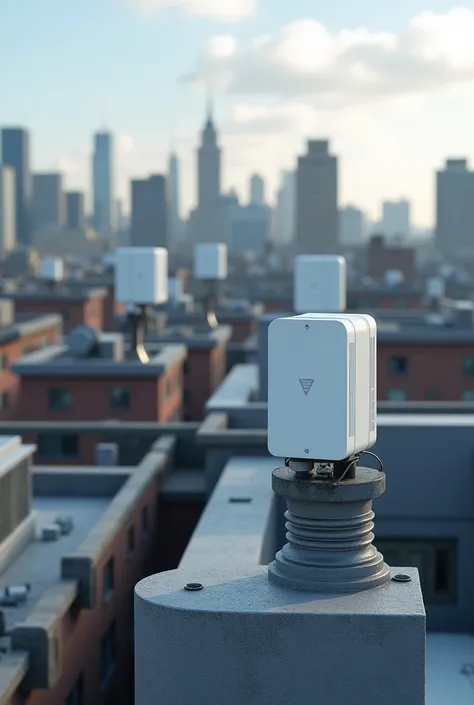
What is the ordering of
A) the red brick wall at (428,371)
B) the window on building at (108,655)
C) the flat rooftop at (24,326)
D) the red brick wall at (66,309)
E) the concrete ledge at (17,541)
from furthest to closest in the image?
1. the red brick wall at (66,309)
2. the flat rooftop at (24,326)
3. the red brick wall at (428,371)
4. the window on building at (108,655)
5. the concrete ledge at (17,541)

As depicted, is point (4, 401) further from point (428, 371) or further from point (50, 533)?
point (50, 533)

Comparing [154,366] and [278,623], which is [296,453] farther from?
[154,366]

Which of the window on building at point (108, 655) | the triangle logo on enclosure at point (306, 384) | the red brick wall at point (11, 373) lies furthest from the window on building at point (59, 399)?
the triangle logo on enclosure at point (306, 384)

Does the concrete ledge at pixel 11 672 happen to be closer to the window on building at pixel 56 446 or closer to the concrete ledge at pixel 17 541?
the concrete ledge at pixel 17 541

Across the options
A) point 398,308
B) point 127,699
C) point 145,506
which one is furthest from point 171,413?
point 398,308

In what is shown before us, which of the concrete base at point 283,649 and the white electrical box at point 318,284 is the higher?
the white electrical box at point 318,284

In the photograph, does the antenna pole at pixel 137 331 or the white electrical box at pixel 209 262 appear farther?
the white electrical box at pixel 209 262
